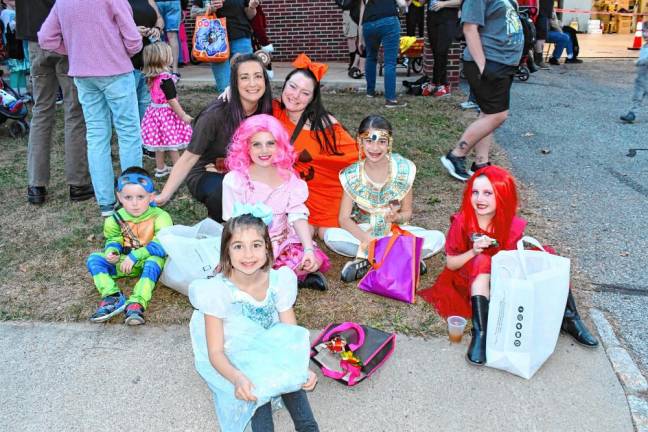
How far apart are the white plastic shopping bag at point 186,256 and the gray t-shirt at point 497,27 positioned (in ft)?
9.39

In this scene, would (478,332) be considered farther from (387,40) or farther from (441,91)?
(441,91)

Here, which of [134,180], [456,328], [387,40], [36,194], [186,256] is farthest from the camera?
[387,40]

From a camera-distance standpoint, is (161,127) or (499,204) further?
(161,127)

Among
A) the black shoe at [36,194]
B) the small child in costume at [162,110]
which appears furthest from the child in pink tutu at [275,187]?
the black shoe at [36,194]

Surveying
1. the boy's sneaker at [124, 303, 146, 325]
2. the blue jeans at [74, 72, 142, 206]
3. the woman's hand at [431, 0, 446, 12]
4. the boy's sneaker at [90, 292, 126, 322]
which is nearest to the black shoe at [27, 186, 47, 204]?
the blue jeans at [74, 72, 142, 206]

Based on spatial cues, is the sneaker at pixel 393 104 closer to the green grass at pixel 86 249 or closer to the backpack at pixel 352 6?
the green grass at pixel 86 249

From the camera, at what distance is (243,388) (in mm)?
2287

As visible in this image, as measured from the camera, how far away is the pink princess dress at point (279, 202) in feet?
11.7

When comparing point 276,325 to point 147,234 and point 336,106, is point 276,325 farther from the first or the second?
point 336,106

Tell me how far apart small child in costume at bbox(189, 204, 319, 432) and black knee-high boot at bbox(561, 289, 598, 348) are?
145 cm

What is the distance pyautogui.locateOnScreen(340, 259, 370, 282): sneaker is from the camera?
3766 mm

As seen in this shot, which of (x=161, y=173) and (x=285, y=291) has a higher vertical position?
(x=285, y=291)

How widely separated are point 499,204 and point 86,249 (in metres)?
2.88

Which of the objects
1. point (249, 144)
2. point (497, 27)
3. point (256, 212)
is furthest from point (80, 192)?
point (497, 27)
